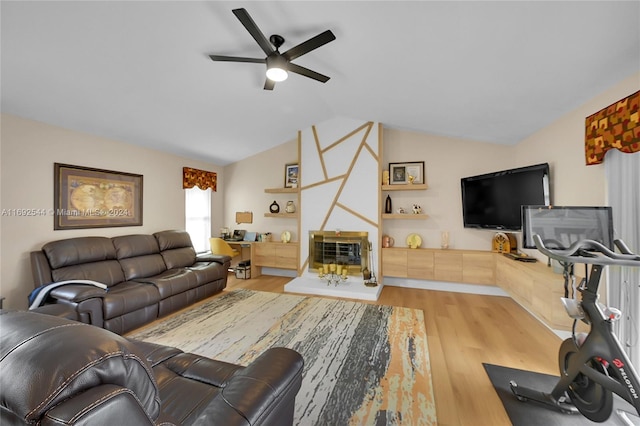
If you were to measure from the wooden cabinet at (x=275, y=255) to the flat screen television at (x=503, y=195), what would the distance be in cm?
313

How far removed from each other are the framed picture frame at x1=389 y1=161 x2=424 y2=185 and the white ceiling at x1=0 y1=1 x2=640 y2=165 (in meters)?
0.98

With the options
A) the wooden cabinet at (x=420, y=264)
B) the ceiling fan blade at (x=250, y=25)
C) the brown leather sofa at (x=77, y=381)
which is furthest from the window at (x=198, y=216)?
the brown leather sofa at (x=77, y=381)

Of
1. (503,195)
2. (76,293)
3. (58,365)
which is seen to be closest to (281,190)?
(76,293)

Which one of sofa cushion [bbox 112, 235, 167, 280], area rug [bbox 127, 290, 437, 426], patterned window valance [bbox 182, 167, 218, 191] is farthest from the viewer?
patterned window valance [bbox 182, 167, 218, 191]

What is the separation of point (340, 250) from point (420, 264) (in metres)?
1.41

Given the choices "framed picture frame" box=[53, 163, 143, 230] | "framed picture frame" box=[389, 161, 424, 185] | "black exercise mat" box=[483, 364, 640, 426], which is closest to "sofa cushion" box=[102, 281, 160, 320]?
"framed picture frame" box=[53, 163, 143, 230]

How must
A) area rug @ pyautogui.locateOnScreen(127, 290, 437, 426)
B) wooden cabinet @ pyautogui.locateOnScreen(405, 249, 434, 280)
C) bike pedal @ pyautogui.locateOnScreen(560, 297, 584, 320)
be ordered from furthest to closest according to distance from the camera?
wooden cabinet @ pyautogui.locateOnScreen(405, 249, 434, 280), area rug @ pyautogui.locateOnScreen(127, 290, 437, 426), bike pedal @ pyautogui.locateOnScreen(560, 297, 584, 320)

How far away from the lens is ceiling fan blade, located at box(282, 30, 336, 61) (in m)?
1.97

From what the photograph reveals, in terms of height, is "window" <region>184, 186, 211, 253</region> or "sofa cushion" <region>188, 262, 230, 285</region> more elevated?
"window" <region>184, 186, 211, 253</region>

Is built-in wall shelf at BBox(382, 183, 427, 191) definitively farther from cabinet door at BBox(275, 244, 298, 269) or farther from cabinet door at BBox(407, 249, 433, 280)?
cabinet door at BBox(275, 244, 298, 269)

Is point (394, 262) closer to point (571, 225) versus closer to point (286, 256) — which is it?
point (286, 256)

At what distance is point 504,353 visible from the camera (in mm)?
2477

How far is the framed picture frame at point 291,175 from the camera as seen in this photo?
5.35m

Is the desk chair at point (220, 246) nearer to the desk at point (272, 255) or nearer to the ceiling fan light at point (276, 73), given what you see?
the desk at point (272, 255)
